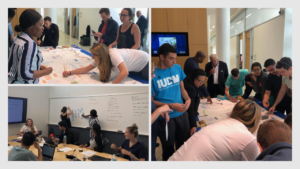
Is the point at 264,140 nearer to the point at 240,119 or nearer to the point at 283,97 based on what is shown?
the point at 240,119

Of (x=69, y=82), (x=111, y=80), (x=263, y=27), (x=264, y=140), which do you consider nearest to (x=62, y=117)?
(x=69, y=82)

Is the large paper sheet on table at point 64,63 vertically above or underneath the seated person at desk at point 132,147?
above

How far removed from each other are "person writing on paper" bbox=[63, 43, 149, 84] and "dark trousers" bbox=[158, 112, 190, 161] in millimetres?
581

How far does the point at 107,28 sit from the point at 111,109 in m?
0.71

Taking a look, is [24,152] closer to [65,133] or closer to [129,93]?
[65,133]

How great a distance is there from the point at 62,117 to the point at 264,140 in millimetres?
1491

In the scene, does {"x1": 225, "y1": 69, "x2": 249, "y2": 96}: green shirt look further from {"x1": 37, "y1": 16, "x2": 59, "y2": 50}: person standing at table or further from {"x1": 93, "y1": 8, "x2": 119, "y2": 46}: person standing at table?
{"x1": 37, "y1": 16, "x2": 59, "y2": 50}: person standing at table

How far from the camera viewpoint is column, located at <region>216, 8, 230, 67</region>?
85.1 inches

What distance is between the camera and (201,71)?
1.99 metres

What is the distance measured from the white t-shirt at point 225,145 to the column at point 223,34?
994 mm

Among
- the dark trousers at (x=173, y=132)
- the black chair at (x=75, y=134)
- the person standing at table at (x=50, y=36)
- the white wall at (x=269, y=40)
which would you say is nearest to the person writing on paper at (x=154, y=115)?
the dark trousers at (x=173, y=132)

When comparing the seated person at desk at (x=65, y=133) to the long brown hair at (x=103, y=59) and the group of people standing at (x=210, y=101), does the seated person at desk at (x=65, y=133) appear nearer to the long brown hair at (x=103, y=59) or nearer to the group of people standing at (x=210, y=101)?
the long brown hair at (x=103, y=59)

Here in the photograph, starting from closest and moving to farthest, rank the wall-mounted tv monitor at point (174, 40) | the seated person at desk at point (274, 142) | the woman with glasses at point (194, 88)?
the seated person at desk at point (274, 142) < the woman with glasses at point (194, 88) < the wall-mounted tv monitor at point (174, 40)

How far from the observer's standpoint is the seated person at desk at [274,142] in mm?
1157
